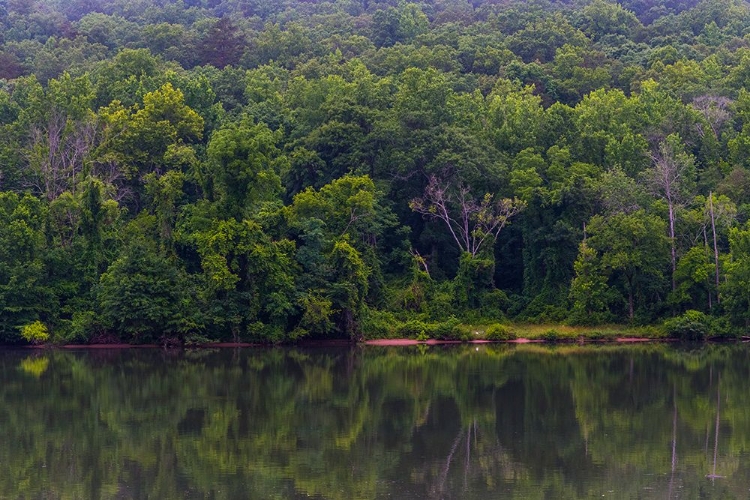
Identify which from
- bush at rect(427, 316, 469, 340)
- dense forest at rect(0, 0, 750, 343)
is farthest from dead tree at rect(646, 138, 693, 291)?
bush at rect(427, 316, 469, 340)

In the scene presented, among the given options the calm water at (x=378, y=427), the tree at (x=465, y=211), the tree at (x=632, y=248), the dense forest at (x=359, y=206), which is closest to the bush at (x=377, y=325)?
the dense forest at (x=359, y=206)

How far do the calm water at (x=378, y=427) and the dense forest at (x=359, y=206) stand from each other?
584 centimetres

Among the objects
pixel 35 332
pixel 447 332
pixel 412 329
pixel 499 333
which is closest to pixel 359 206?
pixel 412 329

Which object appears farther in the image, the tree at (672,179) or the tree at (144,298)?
the tree at (672,179)

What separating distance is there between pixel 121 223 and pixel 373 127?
525 inches

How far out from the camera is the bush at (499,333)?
1909 inches

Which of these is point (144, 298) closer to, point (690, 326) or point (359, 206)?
point (359, 206)

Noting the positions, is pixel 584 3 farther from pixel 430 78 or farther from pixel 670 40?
pixel 430 78

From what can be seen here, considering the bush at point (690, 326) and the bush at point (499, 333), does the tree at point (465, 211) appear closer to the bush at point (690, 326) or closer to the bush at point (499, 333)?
the bush at point (499, 333)

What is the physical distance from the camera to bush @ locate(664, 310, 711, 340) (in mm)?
47812

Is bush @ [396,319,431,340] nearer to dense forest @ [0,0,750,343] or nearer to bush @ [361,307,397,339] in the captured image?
dense forest @ [0,0,750,343]

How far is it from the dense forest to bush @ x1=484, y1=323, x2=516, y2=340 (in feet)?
5.88

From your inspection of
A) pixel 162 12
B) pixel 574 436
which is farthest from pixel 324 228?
pixel 162 12

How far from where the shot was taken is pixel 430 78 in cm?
5656
